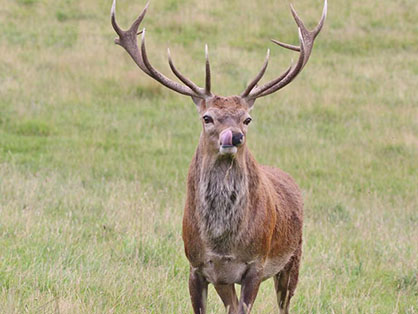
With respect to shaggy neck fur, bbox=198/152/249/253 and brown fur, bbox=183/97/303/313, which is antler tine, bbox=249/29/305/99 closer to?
brown fur, bbox=183/97/303/313

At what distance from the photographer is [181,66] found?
53.0ft

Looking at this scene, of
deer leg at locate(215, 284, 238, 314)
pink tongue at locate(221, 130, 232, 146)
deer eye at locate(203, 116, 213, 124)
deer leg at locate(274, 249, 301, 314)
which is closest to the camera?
pink tongue at locate(221, 130, 232, 146)

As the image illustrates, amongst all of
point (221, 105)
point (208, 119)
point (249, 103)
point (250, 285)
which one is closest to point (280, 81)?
point (249, 103)

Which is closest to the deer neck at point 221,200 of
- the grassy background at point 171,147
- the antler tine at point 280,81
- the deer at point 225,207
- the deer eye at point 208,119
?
the deer at point 225,207

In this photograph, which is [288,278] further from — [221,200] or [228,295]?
[221,200]

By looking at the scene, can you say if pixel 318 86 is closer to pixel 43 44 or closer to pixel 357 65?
pixel 357 65

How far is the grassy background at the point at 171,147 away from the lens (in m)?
6.04

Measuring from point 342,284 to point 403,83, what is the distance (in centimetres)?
1026

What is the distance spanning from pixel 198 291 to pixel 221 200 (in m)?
0.56

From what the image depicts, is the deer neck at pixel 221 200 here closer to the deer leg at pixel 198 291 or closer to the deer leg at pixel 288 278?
the deer leg at pixel 198 291

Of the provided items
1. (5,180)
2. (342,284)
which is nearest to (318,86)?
(5,180)

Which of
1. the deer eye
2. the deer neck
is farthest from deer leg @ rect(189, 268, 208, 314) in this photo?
the deer eye

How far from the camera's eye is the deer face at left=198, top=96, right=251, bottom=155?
450 cm

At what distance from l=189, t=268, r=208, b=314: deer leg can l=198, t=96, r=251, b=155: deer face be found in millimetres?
753
